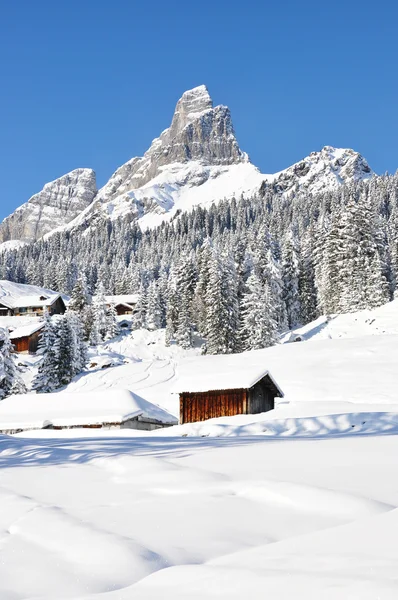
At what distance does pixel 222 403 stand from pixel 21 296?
3843 inches

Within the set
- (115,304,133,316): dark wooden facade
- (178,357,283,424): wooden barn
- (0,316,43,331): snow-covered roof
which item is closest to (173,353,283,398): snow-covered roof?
(178,357,283,424): wooden barn

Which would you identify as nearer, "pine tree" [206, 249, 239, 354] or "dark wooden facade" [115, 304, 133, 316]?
"pine tree" [206, 249, 239, 354]

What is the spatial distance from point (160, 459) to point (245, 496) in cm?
270

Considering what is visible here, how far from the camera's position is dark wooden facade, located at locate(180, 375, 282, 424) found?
27.3m

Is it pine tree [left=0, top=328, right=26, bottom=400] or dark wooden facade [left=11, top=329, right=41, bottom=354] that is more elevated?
dark wooden facade [left=11, top=329, right=41, bottom=354]

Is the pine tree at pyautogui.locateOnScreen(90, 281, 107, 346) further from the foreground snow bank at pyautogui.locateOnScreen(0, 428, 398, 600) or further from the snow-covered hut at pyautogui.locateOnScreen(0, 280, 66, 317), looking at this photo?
the foreground snow bank at pyautogui.locateOnScreen(0, 428, 398, 600)

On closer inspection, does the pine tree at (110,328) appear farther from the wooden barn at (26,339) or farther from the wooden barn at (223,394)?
the wooden barn at (223,394)

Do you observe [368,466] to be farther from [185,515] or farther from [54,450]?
[54,450]

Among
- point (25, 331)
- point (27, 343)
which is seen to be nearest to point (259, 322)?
point (27, 343)

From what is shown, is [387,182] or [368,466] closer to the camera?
[368,466]

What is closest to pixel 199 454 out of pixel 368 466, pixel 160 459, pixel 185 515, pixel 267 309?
pixel 160 459

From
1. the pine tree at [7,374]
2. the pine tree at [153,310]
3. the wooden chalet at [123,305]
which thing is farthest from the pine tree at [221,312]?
the wooden chalet at [123,305]

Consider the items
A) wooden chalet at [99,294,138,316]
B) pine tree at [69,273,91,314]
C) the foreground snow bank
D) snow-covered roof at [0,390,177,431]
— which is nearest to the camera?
the foreground snow bank

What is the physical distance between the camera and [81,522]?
5207mm
